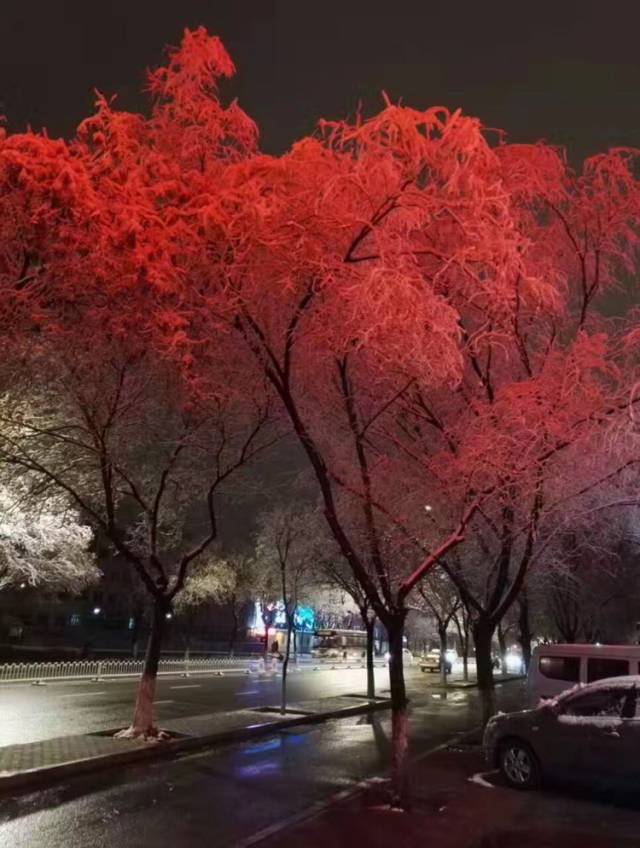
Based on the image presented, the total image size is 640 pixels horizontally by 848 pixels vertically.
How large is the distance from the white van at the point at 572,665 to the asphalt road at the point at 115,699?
763 cm

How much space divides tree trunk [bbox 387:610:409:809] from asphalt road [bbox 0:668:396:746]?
6.54 m

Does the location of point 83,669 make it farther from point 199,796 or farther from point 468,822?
point 468,822

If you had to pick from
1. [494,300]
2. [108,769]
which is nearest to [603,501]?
[494,300]

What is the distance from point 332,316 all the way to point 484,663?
9.95 meters

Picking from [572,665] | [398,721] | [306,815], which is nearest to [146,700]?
[306,815]

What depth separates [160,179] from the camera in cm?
866

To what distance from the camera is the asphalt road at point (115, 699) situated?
48.1 feet

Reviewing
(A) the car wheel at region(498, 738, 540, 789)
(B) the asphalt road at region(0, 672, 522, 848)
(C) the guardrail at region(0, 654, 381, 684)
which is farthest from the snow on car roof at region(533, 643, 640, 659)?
(C) the guardrail at region(0, 654, 381, 684)

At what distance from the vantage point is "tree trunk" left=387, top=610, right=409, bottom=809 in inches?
337

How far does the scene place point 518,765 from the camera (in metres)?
10.3

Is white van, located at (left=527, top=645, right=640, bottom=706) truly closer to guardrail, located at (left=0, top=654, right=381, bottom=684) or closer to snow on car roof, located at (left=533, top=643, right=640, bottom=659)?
snow on car roof, located at (left=533, top=643, right=640, bottom=659)

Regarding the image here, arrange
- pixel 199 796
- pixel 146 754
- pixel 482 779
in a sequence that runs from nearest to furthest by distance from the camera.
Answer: pixel 199 796 < pixel 482 779 < pixel 146 754

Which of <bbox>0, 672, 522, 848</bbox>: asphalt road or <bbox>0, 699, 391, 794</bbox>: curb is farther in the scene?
<bbox>0, 699, 391, 794</bbox>: curb

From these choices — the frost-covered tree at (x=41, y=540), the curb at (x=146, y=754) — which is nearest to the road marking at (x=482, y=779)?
the curb at (x=146, y=754)
